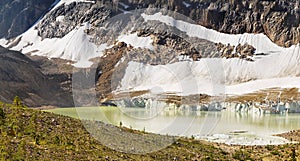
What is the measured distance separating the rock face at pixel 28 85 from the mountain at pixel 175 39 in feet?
41.8

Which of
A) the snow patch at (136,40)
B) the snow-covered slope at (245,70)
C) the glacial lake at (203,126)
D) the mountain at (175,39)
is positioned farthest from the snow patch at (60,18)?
the glacial lake at (203,126)

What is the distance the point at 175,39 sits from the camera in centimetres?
15575

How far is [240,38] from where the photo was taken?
163250 millimetres

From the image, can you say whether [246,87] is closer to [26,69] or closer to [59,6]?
[26,69]

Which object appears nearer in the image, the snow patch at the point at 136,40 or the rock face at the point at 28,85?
the rock face at the point at 28,85

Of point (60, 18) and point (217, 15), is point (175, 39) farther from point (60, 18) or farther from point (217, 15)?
point (60, 18)

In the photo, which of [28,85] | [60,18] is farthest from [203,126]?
[60,18]

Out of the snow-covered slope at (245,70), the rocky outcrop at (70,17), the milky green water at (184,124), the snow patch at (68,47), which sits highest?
the rocky outcrop at (70,17)

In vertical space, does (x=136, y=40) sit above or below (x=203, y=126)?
above

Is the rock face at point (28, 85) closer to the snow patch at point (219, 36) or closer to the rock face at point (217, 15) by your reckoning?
the rock face at point (217, 15)

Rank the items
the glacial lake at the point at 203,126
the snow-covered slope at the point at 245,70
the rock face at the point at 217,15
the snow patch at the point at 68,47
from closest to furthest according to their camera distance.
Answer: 1. the glacial lake at the point at 203,126
2. the snow-covered slope at the point at 245,70
3. the rock face at the point at 217,15
4. the snow patch at the point at 68,47

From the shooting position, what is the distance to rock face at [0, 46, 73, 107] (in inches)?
4400

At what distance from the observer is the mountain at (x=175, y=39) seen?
461 ft

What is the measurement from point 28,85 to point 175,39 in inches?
2249
